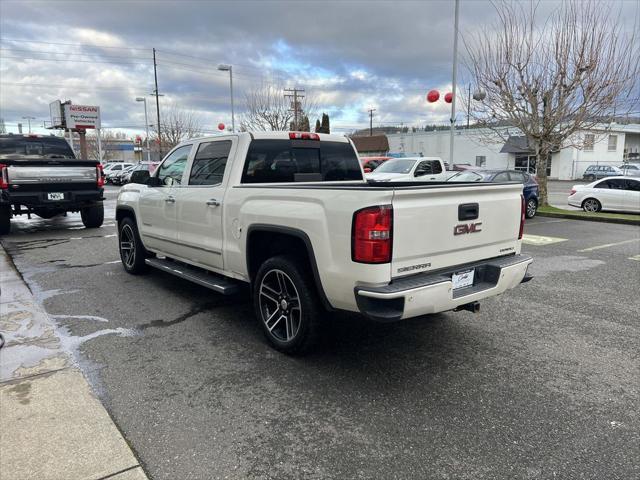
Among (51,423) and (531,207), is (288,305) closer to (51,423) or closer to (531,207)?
(51,423)

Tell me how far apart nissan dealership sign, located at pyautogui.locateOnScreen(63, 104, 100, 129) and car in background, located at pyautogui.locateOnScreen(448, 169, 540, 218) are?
25831 mm

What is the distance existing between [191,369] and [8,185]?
8.33 metres

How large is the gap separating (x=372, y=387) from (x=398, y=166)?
44.5 feet

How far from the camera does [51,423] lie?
305 cm

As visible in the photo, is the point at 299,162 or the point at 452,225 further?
the point at 299,162

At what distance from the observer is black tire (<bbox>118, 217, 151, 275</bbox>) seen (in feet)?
22.0

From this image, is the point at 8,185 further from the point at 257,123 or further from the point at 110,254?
the point at 257,123

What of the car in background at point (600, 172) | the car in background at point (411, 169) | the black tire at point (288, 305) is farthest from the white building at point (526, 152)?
the black tire at point (288, 305)

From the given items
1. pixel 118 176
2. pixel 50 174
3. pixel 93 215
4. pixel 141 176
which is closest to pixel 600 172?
pixel 118 176

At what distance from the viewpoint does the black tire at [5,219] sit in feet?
34.7

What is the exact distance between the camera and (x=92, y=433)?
294 cm

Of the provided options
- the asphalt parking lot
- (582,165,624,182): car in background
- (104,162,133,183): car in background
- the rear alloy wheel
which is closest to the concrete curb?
the rear alloy wheel

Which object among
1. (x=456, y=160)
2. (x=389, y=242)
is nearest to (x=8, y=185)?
(x=389, y=242)

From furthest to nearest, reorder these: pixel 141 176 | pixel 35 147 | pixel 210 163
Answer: pixel 35 147 → pixel 141 176 → pixel 210 163
